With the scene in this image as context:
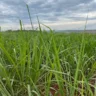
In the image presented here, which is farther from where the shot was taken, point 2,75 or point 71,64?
point 71,64

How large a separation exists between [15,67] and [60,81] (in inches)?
10.7

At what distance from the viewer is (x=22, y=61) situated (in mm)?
1167

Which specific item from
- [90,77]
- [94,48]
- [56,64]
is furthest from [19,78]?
[94,48]

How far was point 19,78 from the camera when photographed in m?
1.20

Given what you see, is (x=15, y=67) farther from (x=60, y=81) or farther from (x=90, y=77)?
(x=90, y=77)

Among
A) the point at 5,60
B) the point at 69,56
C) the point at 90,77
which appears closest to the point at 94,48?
the point at 69,56

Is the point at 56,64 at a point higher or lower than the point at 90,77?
higher

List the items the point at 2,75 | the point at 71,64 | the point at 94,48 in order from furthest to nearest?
1. the point at 94,48
2. the point at 71,64
3. the point at 2,75

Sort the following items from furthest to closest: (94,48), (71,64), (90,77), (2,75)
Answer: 1. (94,48)
2. (71,64)
3. (90,77)
4. (2,75)

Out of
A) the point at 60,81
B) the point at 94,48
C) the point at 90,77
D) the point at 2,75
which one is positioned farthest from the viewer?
the point at 94,48

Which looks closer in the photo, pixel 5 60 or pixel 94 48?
pixel 5 60

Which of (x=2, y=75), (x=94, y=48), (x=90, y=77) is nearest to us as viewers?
(x=2, y=75)

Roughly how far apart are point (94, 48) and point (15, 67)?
1.10m

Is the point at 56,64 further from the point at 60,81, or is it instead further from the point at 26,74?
the point at 26,74
